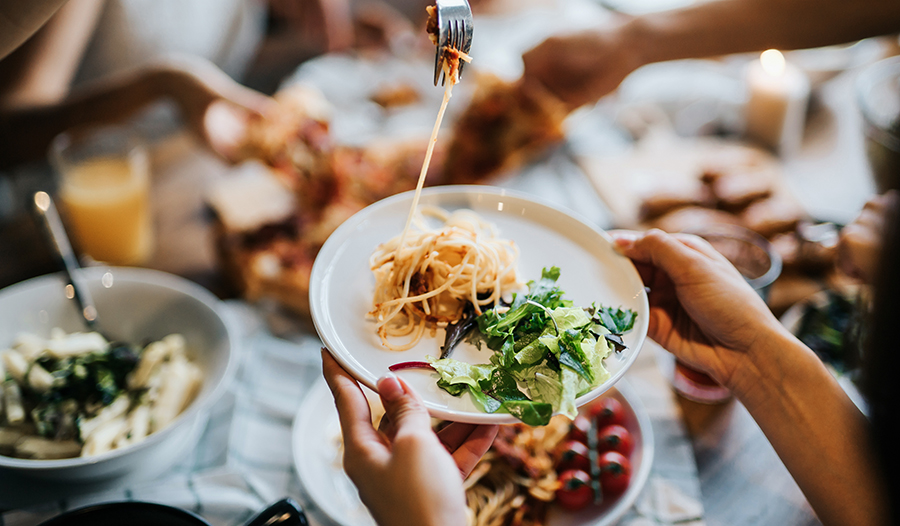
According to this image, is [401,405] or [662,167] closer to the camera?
[401,405]

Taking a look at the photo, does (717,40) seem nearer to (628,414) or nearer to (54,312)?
(628,414)

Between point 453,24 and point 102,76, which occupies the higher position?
point 453,24

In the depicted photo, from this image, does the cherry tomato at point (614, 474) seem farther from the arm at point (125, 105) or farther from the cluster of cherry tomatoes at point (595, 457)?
the arm at point (125, 105)

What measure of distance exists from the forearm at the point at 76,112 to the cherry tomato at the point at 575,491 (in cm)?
234

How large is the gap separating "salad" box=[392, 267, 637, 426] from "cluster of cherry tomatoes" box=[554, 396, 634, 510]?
375mm

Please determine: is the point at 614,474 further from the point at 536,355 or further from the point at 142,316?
the point at 142,316

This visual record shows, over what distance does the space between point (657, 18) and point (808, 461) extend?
6.14ft

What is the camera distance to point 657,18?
92.7 inches

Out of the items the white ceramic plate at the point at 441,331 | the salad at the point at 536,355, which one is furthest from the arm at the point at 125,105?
the salad at the point at 536,355

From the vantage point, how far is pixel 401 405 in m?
0.92

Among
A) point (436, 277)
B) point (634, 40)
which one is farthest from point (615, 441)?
point (634, 40)

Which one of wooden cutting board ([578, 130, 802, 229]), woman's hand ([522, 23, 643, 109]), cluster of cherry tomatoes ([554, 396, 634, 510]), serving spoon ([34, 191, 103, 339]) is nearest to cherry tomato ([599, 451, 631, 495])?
cluster of cherry tomatoes ([554, 396, 634, 510])

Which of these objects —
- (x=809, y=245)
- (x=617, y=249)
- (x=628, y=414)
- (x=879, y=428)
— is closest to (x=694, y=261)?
(x=617, y=249)

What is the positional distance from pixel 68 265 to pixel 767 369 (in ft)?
5.83
